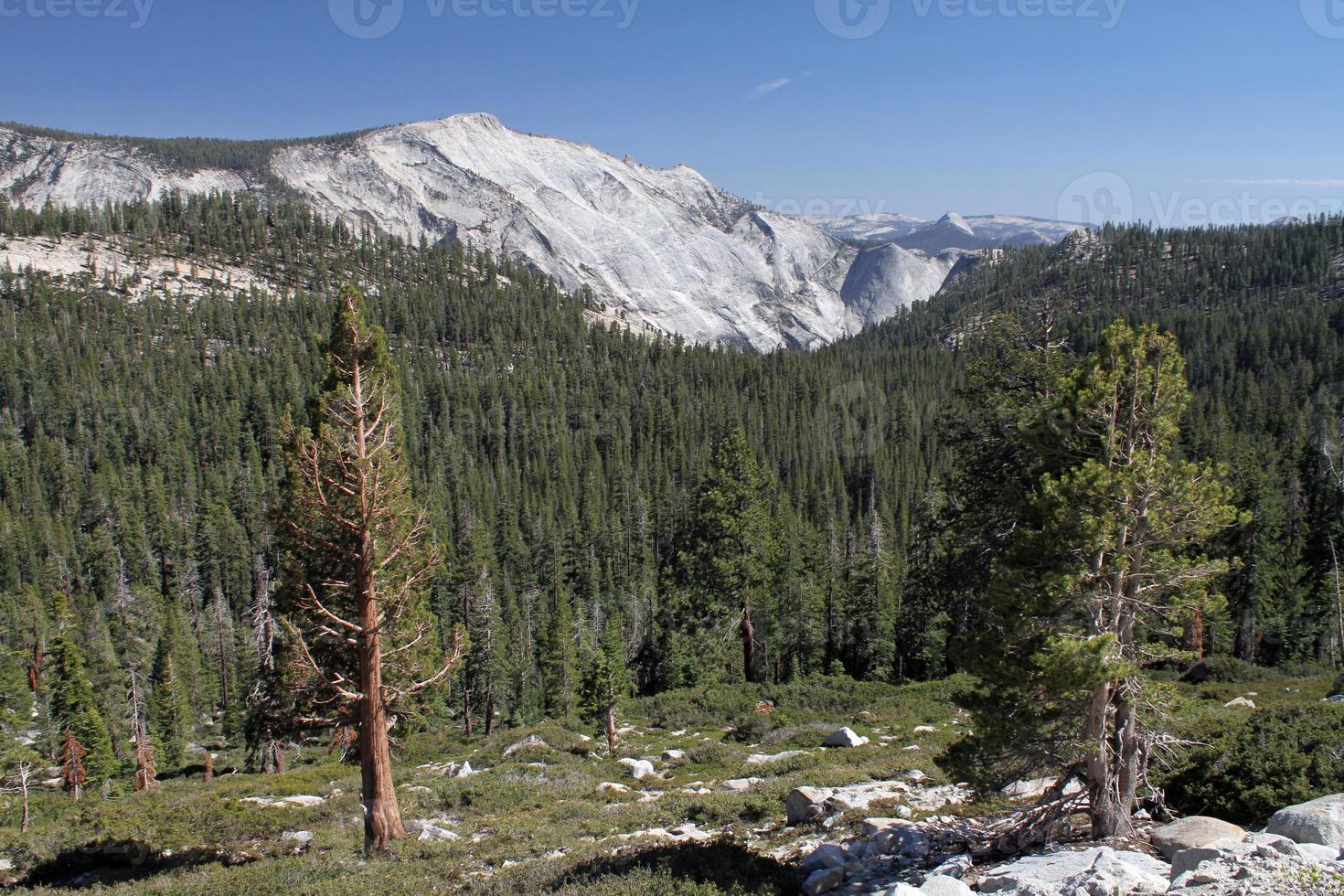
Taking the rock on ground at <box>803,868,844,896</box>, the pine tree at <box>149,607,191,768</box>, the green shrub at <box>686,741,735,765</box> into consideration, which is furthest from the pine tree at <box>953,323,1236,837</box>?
the pine tree at <box>149,607,191,768</box>

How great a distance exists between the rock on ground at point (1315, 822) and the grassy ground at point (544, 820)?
1.52 metres

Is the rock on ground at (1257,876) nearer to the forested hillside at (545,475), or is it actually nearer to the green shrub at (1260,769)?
the green shrub at (1260,769)

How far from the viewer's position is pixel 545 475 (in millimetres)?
115812

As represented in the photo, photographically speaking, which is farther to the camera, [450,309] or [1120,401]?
[450,309]

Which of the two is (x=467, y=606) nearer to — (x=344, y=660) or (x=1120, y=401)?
(x=344, y=660)

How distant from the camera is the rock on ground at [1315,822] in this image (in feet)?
29.9

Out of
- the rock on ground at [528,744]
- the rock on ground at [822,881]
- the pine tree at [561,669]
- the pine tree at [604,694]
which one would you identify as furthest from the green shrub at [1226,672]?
the pine tree at [561,669]

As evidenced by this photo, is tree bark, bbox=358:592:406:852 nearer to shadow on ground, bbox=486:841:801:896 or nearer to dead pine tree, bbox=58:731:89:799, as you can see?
shadow on ground, bbox=486:841:801:896

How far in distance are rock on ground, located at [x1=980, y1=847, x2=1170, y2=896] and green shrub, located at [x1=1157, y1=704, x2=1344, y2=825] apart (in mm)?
2965

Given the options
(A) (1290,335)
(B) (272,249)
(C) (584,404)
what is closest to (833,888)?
(C) (584,404)

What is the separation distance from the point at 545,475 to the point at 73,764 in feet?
261

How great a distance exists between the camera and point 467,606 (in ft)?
173

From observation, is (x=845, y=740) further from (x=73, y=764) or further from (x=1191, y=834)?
(x=73, y=764)

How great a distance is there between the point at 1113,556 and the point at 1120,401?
7.68 ft
